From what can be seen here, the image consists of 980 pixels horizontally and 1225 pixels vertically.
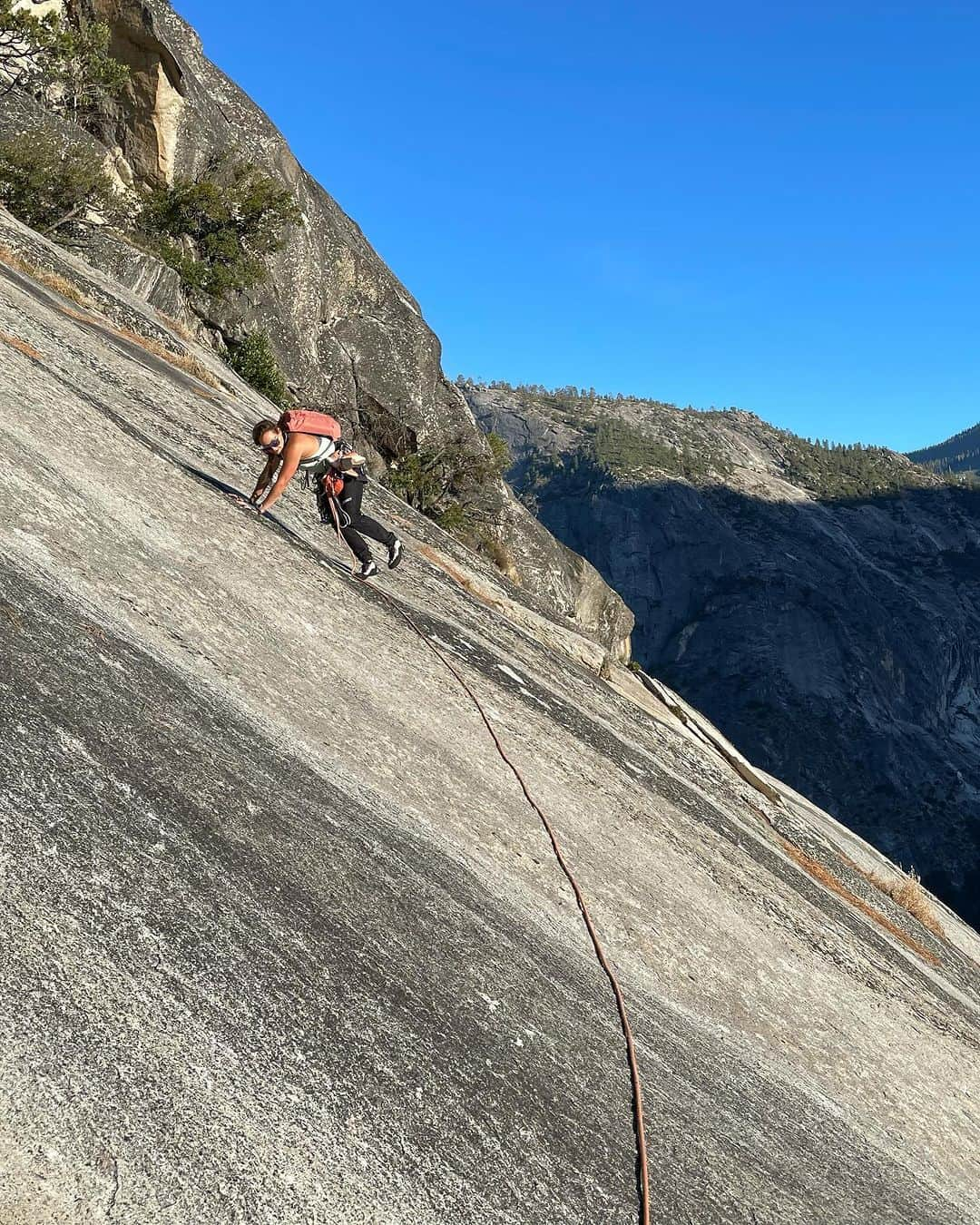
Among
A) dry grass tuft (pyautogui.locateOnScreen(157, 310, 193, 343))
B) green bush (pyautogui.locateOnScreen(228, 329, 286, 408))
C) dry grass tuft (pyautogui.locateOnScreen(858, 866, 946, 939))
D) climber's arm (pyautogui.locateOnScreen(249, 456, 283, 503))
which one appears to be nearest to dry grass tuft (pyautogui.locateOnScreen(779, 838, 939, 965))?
dry grass tuft (pyautogui.locateOnScreen(858, 866, 946, 939))

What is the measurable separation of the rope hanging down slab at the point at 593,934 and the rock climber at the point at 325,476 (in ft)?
3.25

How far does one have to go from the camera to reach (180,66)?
3017cm

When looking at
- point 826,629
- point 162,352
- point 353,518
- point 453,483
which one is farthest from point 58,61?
point 826,629

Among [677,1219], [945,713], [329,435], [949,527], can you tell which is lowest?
[677,1219]

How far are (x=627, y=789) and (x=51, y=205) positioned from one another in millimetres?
21668

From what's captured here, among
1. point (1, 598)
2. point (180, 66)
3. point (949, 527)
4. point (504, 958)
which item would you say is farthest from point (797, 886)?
point (949, 527)

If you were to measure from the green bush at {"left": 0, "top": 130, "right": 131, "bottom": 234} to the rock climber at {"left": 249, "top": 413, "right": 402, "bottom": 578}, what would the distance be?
15974 mm

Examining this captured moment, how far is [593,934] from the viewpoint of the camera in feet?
18.8

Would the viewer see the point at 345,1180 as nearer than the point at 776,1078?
Result: Yes

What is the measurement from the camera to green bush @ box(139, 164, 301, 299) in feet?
96.7

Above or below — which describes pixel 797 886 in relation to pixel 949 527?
below

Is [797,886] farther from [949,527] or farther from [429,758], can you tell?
[949,527]

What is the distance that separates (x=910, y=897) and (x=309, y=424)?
9868 millimetres

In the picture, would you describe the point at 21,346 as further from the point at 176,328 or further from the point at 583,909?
the point at 176,328
